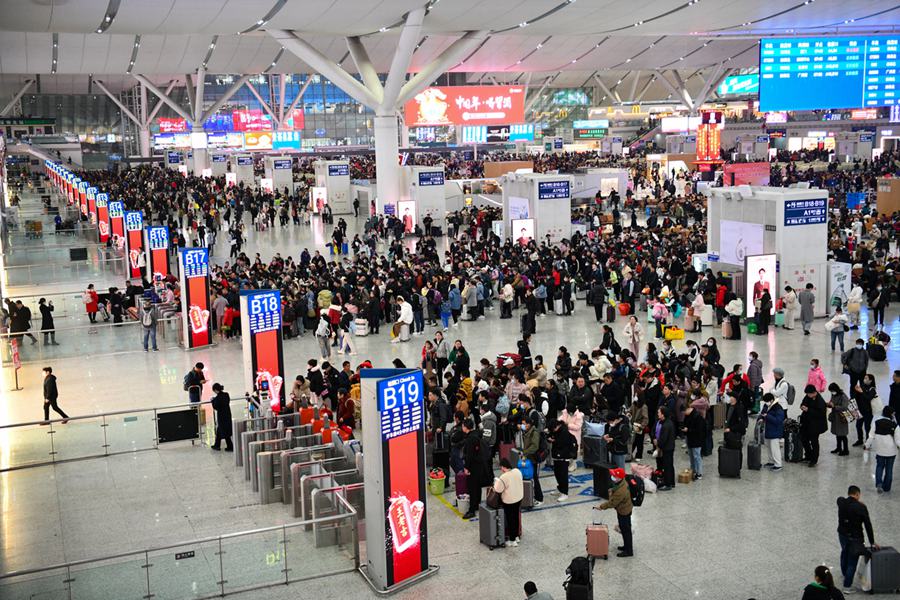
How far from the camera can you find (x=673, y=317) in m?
21.9

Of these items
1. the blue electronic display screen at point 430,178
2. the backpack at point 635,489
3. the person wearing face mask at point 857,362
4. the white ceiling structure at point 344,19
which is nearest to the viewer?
the backpack at point 635,489

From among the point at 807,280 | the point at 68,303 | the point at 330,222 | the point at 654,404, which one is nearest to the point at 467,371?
the point at 654,404

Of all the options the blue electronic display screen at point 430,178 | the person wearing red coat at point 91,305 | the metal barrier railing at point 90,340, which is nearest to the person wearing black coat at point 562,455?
the metal barrier railing at point 90,340

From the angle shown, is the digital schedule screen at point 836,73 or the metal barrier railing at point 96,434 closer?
the metal barrier railing at point 96,434

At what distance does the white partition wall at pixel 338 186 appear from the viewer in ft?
153

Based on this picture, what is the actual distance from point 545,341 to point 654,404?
23.6ft

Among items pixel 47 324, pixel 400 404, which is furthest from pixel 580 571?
pixel 47 324

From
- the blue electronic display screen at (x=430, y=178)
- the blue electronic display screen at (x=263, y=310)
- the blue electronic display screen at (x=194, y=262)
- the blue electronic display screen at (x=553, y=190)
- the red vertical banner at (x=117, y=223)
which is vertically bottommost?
the blue electronic display screen at (x=263, y=310)

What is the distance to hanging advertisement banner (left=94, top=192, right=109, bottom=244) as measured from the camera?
1367 inches

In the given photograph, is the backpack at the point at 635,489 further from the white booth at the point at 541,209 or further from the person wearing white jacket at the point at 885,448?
the white booth at the point at 541,209

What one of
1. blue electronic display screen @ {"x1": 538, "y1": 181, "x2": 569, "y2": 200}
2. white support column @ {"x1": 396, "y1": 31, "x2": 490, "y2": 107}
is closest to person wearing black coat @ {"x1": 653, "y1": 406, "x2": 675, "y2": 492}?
blue electronic display screen @ {"x1": 538, "y1": 181, "x2": 569, "y2": 200}

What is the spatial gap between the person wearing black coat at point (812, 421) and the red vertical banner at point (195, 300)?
42.3ft

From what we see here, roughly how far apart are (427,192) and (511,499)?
102ft

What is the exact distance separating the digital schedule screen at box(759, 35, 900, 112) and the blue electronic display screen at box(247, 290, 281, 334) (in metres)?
25.2
